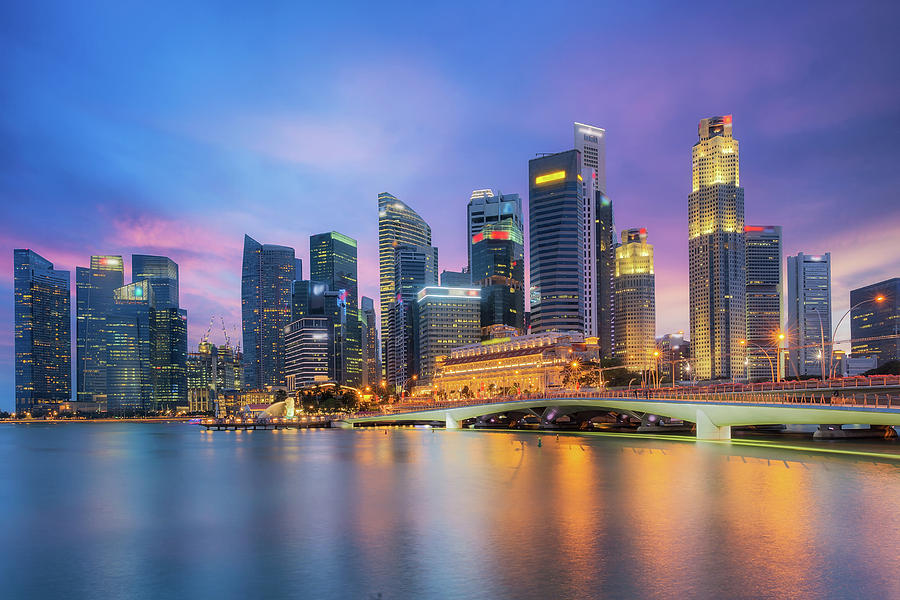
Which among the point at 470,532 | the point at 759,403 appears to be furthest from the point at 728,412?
the point at 470,532

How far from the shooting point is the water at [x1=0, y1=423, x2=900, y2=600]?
75.5ft

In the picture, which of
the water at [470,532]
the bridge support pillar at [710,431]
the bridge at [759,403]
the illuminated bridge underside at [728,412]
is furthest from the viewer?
the bridge support pillar at [710,431]

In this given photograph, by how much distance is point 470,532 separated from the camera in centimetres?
3191

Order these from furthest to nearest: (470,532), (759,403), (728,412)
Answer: (728,412) < (759,403) < (470,532)

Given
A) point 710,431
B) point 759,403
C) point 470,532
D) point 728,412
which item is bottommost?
point 710,431

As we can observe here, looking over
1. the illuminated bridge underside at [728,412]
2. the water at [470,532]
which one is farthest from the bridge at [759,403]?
the water at [470,532]

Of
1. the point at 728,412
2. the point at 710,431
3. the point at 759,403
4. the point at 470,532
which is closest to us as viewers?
the point at 470,532

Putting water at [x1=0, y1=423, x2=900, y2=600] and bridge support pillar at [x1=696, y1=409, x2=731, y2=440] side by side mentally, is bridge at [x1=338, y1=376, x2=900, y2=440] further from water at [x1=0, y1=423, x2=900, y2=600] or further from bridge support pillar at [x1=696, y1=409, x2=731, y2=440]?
water at [x1=0, y1=423, x2=900, y2=600]

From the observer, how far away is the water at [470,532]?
2300cm

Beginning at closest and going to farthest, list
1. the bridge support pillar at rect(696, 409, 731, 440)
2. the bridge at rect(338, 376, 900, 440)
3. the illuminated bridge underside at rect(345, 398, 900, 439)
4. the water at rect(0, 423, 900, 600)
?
the water at rect(0, 423, 900, 600) < the illuminated bridge underside at rect(345, 398, 900, 439) < the bridge at rect(338, 376, 900, 440) < the bridge support pillar at rect(696, 409, 731, 440)

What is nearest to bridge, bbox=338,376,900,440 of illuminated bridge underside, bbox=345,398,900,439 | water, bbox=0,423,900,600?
illuminated bridge underside, bbox=345,398,900,439

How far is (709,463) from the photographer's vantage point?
200 ft

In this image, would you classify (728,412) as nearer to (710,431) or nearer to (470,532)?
(710,431)

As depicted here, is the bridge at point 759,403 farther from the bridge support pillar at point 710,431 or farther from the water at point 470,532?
the water at point 470,532
